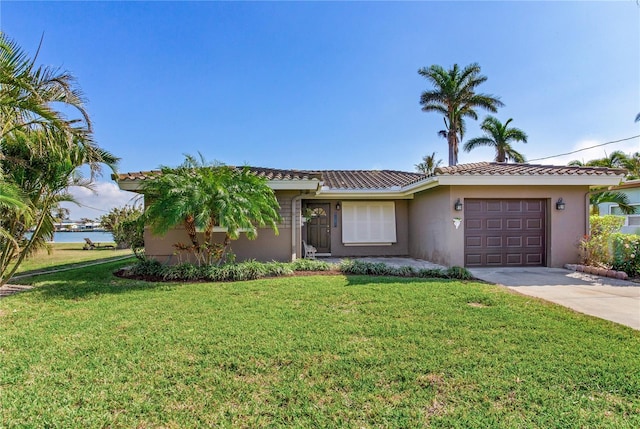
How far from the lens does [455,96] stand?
26.8 metres

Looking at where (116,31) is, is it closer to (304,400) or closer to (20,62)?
(20,62)

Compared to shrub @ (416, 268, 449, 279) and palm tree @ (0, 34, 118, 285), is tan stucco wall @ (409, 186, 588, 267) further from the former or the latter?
palm tree @ (0, 34, 118, 285)

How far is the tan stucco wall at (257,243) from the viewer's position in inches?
423

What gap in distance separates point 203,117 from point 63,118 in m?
10.2

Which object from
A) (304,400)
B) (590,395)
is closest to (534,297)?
(590,395)

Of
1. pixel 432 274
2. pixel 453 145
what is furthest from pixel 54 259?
pixel 453 145

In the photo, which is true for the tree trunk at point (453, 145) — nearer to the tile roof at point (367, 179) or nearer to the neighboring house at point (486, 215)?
the tile roof at point (367, 179)

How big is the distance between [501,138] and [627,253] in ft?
75.2

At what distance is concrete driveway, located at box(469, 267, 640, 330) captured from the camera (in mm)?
5879


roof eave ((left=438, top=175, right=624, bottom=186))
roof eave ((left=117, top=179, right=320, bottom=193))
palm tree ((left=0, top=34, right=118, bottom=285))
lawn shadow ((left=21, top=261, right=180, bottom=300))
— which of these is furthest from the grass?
roof eave ((left=438, top=175, right=624, bottom=186))

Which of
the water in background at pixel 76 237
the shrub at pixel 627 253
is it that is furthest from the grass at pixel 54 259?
the shrub at pixel 627 253

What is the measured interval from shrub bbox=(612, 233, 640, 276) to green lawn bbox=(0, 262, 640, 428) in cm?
573

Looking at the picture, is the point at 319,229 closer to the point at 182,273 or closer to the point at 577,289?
the point at 182,273

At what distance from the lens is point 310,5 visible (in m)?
10.9
